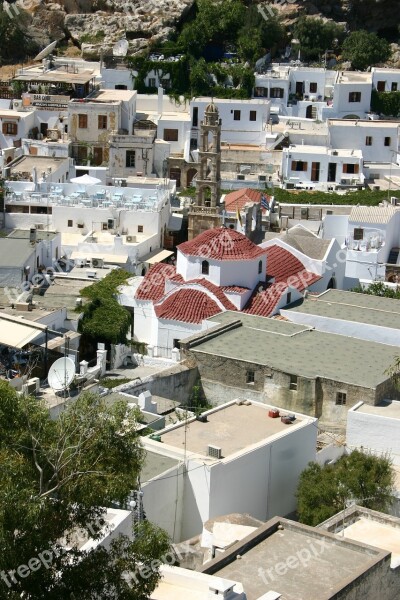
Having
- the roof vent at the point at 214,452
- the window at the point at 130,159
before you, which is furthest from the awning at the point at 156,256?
the roof vent at the point at 214,452

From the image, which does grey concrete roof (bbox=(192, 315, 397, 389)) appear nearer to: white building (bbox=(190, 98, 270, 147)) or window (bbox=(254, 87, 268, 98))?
white building (bbox=(190, 98, 270, 147))

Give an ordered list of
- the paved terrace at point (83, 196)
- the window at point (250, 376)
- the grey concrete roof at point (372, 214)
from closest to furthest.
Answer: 1. the window at point (250, 376)
2. the paved terrace at point (83, 196)
3. the grey concrete roof at point (372, 214)

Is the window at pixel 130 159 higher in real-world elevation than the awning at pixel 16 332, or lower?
higher

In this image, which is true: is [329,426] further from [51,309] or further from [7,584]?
[7,584]

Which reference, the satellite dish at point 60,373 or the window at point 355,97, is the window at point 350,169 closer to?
the window at point 355,97

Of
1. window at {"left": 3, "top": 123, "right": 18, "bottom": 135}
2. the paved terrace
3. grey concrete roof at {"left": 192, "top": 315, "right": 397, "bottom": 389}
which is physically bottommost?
grey concrete roof at {"left": 192, "top": 315, "right": 397, "bottom": 389}

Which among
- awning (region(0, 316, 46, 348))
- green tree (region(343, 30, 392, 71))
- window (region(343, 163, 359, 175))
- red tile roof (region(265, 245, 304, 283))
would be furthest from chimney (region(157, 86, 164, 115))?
awning (region(0, 316, 46, 348))
